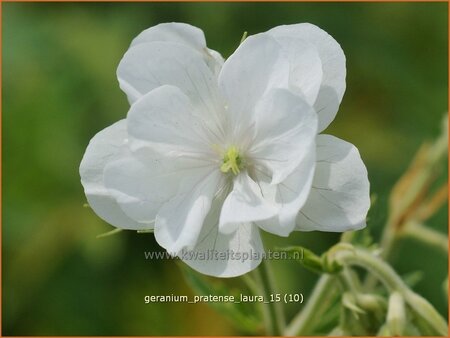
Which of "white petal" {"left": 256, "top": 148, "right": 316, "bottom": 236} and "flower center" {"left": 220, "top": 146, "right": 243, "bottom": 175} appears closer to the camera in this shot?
"white petal" {"left": 256, "top": 148, "right": 316, "bottom": 236}

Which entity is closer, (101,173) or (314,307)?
(101,173)

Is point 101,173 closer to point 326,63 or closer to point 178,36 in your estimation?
point 178,36

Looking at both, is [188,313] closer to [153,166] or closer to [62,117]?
[62,117]

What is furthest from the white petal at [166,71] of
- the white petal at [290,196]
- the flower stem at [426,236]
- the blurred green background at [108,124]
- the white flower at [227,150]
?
the blurred green background at [108,124]

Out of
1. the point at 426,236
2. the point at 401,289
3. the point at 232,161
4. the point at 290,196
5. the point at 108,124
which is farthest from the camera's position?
the point at 108,124

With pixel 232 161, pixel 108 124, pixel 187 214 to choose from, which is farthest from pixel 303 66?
pixel 108 124

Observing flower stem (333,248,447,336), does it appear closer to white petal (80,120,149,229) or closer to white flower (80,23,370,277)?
white flower (80,23,370,277)

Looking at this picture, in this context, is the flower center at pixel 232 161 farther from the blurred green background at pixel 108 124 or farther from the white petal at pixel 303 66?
the blurred green background at pixel 108 124

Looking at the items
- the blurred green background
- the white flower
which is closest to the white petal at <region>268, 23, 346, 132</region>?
the white flower
